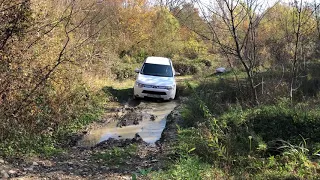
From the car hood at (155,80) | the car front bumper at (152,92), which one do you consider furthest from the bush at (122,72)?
the car front bumper at (152,92)

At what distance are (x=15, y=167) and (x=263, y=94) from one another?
690 centimetres

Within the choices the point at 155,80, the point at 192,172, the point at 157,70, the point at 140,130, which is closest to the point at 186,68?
the point at 157,70

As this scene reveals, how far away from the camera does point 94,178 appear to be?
212 inches

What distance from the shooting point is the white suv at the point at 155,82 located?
533 inches

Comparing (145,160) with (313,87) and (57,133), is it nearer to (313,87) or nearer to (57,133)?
(57,133)

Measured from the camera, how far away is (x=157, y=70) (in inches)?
576

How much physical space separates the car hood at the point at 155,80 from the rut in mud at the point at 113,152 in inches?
70.7

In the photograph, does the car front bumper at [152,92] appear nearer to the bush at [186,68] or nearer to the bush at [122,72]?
the bush at [122,72]

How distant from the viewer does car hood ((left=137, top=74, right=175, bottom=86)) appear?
13578mm

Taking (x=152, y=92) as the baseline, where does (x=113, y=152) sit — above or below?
below

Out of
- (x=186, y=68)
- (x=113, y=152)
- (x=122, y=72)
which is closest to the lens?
(x=113, y=152)

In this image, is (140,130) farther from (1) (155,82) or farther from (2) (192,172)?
(2) (192,172)

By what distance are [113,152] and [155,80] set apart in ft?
22.7

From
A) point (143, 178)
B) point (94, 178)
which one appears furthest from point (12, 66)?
point (143, 178)
